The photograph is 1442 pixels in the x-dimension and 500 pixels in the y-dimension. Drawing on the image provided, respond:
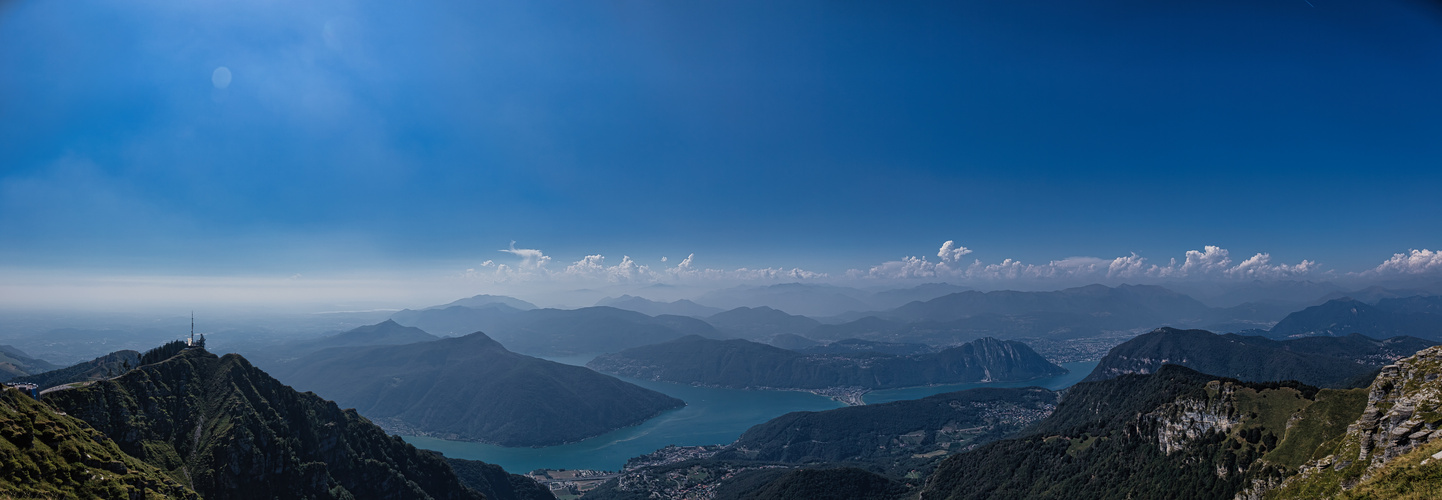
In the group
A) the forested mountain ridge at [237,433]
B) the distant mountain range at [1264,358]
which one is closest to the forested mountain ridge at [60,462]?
the forested mountain ridge at [237,433]

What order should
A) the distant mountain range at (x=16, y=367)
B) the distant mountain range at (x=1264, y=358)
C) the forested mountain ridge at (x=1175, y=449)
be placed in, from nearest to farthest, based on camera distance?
1. the forested mountain ridge at (x=1175, y=449)
2. the distant mountain range at (x=16, y=367)
3. the distant mountain range at (x=1264, y=358)

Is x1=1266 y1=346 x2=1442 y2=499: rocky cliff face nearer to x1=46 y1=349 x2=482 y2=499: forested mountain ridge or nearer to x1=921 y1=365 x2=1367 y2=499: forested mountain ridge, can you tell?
x1=921 y1=365 x2=1367 y2=499: forested mountain ridge

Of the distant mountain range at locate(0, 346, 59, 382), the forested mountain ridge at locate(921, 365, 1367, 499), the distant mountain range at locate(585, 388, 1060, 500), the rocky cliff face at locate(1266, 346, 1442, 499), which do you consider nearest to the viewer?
the rocky cliff face at locate(1266, 346, 1442, 499)

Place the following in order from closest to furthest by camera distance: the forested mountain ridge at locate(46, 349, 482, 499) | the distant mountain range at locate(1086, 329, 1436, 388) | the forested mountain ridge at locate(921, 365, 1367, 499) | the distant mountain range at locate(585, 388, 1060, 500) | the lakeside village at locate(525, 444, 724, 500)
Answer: the forested mountain ridge at locate(921, 365, 1367, 499) < the forested mountain ridge at locate(46, 349, 482, 499) < the distant mountain range at locate(585, 388, 1060, 500) < the lakeside village at locate(525, 444, 724, 500) < the distant mountain range at locate(1086, 329, 1436, 388)

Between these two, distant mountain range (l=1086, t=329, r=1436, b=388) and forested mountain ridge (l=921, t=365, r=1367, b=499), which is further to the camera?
distant mountain range (l=1086, t=329, r=1436, b=388)

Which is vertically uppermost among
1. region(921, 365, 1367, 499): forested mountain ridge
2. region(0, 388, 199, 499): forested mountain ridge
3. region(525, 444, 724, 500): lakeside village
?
region(0, 388, 199, 499): forested mountain ridge

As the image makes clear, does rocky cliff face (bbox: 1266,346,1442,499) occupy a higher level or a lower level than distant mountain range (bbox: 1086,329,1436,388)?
higher

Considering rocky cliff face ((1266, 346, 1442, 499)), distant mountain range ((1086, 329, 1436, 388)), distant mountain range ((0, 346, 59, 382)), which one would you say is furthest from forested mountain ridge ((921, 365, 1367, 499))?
distant mountain range ((0, 346, 59, 382))

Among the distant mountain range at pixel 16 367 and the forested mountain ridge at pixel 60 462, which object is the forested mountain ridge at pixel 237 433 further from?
the distant mountain range at pixel 16 367

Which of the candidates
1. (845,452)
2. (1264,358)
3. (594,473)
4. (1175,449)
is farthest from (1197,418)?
(1264,358)
